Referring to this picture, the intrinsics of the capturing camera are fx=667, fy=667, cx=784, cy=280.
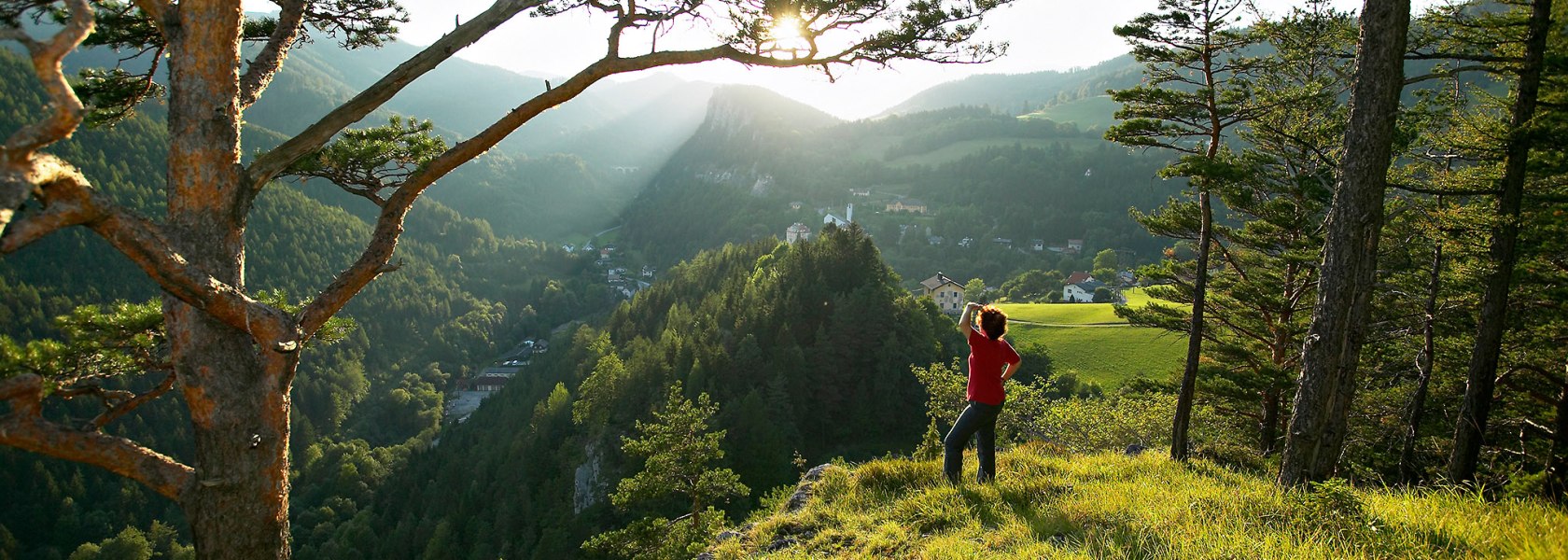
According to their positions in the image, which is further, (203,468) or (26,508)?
(26,508)

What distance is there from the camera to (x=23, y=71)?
103 meters

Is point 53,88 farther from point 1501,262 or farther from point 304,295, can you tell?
point 304,295

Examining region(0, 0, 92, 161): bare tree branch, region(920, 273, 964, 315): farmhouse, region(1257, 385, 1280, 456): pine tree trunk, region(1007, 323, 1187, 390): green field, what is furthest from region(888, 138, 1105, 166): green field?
region(0, 0, 92, 161): bare tree branch

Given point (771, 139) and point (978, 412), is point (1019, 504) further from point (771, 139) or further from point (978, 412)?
point (771, 139)

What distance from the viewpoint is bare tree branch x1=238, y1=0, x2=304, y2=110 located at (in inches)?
177

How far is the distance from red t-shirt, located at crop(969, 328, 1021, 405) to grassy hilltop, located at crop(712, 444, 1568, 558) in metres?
0.82

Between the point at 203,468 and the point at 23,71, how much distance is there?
505ft

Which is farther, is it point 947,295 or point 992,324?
point 947,295

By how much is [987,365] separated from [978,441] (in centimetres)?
94

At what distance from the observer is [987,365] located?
18.0ft

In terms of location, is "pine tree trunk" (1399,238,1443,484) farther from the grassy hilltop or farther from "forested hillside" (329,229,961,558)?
"forested hillside" (329,229,961,558)

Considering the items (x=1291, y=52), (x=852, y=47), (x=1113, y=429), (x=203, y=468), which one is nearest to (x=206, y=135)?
(x=203, y=468)

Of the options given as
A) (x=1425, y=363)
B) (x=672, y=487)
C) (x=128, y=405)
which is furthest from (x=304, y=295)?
(x=1425, y=363)

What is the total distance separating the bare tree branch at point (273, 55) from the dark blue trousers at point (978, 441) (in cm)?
570
